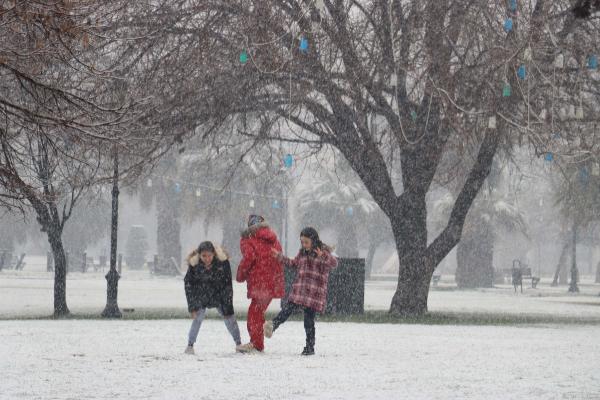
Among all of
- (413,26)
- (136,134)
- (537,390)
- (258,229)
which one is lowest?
(537,390)

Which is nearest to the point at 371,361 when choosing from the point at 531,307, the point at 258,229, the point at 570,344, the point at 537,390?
the point at 258,229

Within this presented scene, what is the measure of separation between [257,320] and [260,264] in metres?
0.71

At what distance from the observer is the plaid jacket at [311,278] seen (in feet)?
46.0

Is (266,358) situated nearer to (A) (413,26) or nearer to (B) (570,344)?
(B) (570,344)

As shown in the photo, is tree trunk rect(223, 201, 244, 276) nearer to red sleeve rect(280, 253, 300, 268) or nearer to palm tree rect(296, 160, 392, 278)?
palm tree rect(296, 160, 392, 278)

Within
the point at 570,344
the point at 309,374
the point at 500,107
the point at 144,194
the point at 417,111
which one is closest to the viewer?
the point at 309,374

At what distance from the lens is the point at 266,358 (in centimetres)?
1366

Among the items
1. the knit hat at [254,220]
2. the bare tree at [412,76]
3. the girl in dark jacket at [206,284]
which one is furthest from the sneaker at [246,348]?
the bare tree at [412,76]

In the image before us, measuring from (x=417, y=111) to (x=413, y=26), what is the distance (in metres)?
3.00

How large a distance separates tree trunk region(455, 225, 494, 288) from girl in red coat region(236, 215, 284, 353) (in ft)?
126

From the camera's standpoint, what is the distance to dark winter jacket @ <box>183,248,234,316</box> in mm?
13992

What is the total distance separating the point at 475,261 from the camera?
53.4 meters

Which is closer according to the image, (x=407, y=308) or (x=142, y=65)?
(x=142, y=65)

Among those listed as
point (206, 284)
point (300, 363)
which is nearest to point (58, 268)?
point (206, 284)
